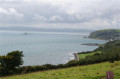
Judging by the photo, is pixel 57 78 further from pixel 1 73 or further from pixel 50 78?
pixel 1 73

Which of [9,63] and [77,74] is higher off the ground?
[77,74]

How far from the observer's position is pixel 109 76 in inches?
196

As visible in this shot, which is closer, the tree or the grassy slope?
the grassy slope

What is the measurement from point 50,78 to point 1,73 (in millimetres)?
11611

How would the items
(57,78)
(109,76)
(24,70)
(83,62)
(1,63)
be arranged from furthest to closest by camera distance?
(83,62), (1,63), (24,70), (57,78), (109,76)

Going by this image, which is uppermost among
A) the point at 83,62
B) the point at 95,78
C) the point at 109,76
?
the point at 109,76

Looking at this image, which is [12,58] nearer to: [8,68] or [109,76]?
[8,68]

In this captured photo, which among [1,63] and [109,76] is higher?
[109,76]

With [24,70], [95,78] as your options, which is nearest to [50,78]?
[95,78]

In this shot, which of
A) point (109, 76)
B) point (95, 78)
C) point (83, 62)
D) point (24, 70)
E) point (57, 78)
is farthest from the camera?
point (83, 62)

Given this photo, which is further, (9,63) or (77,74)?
(9,63)

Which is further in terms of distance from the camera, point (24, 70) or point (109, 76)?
point (24, 70)

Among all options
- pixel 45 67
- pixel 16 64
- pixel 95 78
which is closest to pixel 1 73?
pixel 16 64

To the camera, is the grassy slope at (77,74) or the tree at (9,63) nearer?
the grassy slope at (77,74)
